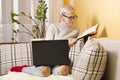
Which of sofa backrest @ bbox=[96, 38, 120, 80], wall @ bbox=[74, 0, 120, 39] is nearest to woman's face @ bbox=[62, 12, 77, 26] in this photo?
wall @ bbox=[74, 0, 120, 39]

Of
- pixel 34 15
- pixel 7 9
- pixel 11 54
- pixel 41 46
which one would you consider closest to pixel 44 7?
pixel 34 15

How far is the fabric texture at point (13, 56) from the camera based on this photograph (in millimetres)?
2225

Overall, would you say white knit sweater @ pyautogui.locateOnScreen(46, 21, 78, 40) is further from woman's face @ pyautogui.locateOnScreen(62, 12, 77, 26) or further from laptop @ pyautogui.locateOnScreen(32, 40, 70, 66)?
laptop @ pyautogui.locateOnScreen(32, 40, 70, 66)

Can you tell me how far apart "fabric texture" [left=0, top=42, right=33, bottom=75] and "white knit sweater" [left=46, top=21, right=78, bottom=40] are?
28 centimetres

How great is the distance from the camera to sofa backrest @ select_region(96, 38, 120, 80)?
151cm

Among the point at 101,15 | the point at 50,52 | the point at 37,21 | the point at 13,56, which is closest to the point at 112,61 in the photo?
the point at 50,52

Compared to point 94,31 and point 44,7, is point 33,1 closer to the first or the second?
point 44,7

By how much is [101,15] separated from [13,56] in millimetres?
931

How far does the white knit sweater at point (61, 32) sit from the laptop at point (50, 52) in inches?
11.0

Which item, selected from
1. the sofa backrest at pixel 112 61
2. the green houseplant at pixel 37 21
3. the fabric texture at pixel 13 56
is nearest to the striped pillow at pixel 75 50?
the sofa backrest at pixel 112 61

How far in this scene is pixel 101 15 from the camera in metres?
2.19

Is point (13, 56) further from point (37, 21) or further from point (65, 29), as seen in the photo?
point (37, 21)

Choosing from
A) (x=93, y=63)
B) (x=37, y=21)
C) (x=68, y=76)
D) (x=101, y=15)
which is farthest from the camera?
(x=37, y=21)

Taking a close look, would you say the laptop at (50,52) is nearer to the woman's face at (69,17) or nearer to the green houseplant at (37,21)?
the woman's face at (69,17)
